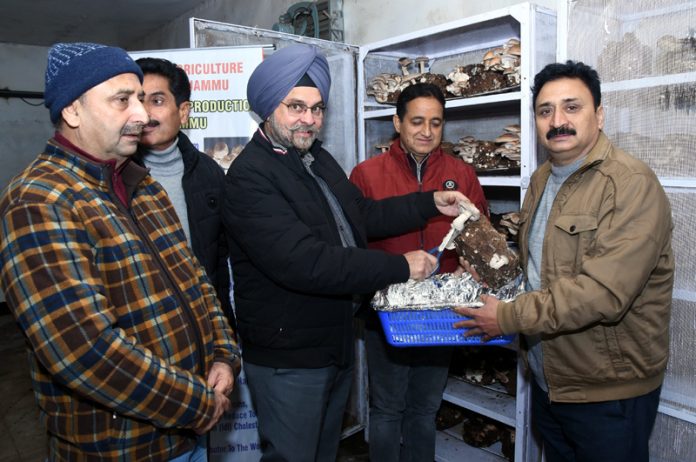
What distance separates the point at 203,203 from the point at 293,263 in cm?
71

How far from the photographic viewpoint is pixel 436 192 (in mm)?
2340

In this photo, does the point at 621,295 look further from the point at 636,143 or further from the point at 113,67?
the point at 113,67

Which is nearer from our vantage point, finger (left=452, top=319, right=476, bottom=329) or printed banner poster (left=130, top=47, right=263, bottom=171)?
finger (left=452, top=319, right=476, bottom=329)

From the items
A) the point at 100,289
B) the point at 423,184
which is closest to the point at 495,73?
the point at 423,184

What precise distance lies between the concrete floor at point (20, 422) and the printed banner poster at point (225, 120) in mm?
815

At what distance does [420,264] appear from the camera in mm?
1979

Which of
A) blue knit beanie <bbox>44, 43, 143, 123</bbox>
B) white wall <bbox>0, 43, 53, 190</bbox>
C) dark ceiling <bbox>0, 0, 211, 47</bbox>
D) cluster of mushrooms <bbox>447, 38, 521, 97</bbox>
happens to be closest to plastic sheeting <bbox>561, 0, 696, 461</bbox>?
cluster of mushrooms <bbox>447, 38, 521, 97</bbox>

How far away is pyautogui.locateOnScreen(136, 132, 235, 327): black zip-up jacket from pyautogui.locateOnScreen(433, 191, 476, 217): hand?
3.19ft

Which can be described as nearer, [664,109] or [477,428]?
[664,109]

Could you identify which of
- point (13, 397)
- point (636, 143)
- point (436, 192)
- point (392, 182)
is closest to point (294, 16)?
point (392, 182)

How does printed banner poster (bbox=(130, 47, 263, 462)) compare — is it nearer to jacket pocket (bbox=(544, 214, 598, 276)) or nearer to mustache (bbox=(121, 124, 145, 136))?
mustache (bbox=(121, 124, 145, 136))

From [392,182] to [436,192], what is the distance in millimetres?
415

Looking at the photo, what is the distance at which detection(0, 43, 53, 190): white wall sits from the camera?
26.7 ft

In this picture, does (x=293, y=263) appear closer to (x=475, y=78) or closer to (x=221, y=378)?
(x=221, y=378)
